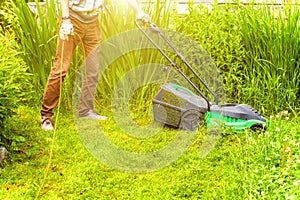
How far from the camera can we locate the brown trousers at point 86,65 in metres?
4.77

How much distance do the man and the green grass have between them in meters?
0.38


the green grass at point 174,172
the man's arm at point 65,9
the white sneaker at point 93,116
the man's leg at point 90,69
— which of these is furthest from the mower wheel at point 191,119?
the man's arm at point 65,9

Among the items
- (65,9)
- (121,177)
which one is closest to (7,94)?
(65,9)

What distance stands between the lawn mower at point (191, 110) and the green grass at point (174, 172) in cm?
11

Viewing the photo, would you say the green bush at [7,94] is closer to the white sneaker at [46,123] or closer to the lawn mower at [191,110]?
the white sneaker at [46,123]

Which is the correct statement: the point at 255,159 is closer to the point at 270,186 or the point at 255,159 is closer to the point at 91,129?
the point at 270,186

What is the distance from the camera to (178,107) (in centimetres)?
470

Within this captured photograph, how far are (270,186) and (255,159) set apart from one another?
1.51 feet

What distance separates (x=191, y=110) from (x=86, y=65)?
3.87ft

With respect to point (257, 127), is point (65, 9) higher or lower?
higher

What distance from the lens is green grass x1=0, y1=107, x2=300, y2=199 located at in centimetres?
363

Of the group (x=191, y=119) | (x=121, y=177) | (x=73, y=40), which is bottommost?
(x=121, y=177)

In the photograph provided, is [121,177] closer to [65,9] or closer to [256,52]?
[65,9]

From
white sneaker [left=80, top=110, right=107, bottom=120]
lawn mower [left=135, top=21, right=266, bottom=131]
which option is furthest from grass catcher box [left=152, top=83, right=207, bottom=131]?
white sneaker [left=80, top=110, right=107, bottom=120]
